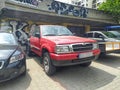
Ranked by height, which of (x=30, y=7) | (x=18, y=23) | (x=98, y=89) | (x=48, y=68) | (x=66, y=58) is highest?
(x=30, y=7)

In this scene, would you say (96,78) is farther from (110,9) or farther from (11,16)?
(110,9)

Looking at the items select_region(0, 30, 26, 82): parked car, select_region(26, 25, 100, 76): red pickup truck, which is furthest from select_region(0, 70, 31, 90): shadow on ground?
select_region(26, 25, 100, 76): red pickup truck

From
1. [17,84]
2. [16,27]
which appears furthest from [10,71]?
[16,27]

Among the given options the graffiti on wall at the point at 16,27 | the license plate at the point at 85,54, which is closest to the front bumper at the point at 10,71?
the license plate at the point at 85,54

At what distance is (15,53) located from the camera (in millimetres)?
4371

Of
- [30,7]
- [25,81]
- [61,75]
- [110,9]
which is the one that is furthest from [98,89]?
[110,9]

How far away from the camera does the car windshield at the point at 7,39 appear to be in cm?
516

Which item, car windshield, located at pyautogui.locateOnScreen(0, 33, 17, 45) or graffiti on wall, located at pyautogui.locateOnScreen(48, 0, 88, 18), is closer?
car windshield, located at pyautogui.locateOnScreen(0, 33, 17, 45)

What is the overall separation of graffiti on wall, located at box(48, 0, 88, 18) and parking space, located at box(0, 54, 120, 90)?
841 centimetres

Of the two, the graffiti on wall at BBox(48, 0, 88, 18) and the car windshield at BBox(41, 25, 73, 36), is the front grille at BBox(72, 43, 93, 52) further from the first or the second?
the graffiti on wall at BBox(48, 0, 88, 18)

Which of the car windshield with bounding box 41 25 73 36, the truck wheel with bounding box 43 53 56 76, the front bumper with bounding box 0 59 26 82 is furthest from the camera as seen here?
the car windshield with bounding box 41 25 73 36

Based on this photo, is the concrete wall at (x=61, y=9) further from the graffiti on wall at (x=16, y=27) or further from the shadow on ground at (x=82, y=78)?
the shadow on ground at (x=82, y=78)

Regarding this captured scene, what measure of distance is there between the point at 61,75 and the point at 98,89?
156 centimetres

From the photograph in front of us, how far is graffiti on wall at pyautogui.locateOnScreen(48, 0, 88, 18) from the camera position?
513 inches
